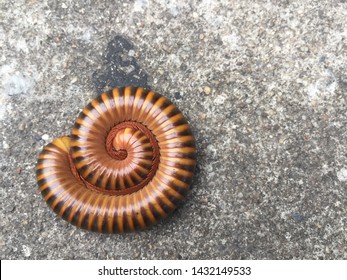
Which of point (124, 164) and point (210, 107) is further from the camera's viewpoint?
point (210, 107)

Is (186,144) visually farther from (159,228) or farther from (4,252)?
(4,252)

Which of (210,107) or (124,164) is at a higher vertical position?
(210,107)

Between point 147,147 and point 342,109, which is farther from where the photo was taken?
point 342,109

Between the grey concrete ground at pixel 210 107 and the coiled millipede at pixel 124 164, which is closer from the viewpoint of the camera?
the coiled millipede at pixel 124 164

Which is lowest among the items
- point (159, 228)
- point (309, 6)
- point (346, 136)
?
point (159, 228)

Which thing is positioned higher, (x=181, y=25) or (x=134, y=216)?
(x=181, y=25)

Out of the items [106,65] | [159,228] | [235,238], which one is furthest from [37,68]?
[235,238]
